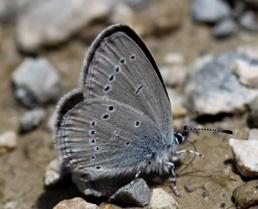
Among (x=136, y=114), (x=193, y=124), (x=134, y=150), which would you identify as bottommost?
(x=193, y=124)

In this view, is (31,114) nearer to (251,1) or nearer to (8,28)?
(8,28)

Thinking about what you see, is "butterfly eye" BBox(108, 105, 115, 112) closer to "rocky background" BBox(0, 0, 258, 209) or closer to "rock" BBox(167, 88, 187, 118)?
"rocky background" BBox(0, 0, 258, 209)

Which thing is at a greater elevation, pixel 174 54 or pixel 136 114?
pixel 136 114

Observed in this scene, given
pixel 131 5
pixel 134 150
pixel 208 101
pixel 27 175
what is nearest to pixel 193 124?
pixel 208 101

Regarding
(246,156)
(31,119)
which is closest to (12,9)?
(31,119)

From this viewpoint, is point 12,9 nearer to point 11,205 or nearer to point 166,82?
point 166,82

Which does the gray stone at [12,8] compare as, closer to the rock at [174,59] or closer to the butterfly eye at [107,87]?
the rock at [174,59]
